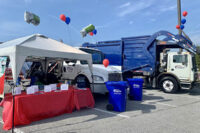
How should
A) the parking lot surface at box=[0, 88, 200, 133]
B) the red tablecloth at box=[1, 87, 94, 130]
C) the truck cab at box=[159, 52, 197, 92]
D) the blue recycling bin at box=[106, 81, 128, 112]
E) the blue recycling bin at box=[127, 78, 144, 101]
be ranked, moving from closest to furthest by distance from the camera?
the parking lot surface at box=[0, 88, 200, 133] < the red tablecloth at box=[1, 87, 94, 130] < the blue recycling bin at box=[106, 81, 128, 112] < the blue recycling bin at box=[127, 78, 144, 101] < the truck cab at box=[159, 52, 197, 92]

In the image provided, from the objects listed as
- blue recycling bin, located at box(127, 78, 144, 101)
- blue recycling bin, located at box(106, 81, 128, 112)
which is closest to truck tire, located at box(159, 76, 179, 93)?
blue recycling bin, located at box(127, 78, 144, 101)

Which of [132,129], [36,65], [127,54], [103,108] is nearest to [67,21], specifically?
[36,65]

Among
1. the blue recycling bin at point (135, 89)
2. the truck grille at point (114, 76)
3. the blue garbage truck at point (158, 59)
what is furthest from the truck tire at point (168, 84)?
the truck grille at point (114, 76)

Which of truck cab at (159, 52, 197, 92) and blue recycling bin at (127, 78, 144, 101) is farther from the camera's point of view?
truck cab at (159, 52, 197, 92)

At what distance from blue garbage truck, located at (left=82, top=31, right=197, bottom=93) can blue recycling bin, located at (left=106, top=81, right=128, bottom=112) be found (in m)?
5.04

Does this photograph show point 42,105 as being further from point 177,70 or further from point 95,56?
point 177,70

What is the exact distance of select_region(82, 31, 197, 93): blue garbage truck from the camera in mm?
8875

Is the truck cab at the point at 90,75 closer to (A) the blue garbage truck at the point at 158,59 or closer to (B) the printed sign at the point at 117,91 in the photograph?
(B) the printed sign at the point at 117,91

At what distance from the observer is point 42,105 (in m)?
4.54

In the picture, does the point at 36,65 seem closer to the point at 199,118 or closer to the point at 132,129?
the point at 132,129

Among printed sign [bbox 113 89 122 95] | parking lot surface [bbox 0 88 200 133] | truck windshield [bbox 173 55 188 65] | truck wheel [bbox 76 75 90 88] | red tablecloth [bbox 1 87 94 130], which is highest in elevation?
truck windshield [bbox 173 55 188 65]

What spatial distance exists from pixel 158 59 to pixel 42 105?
809 cm

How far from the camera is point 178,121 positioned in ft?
15.1

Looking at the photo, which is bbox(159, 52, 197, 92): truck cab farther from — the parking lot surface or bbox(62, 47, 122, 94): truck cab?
bbox(62, 47, 122, 94): truck cab
